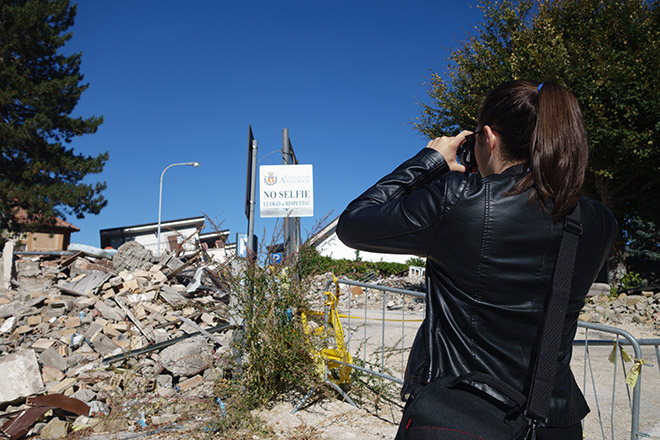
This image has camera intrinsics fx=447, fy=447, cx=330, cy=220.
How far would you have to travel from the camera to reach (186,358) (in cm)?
607

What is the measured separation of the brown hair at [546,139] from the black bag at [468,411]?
0.46 meters

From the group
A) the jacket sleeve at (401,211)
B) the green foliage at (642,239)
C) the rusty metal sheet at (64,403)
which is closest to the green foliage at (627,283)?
the green foliage at (642,239)

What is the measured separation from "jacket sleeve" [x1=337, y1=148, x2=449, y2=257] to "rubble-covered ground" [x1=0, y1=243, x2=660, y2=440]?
11.4 ft

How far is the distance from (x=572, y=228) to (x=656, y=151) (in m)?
15.4

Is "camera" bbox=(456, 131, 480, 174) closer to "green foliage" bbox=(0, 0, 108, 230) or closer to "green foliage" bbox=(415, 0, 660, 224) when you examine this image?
"green foliage" bbox=(415, 0, 660, 224)

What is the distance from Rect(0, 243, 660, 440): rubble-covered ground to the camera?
15.3ft

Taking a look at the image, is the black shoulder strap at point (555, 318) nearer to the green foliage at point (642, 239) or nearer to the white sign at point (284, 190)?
the white sign at point (284, 190)

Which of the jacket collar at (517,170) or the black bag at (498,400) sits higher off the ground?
the jacket collar at (517,170)

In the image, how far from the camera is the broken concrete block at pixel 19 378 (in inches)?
221

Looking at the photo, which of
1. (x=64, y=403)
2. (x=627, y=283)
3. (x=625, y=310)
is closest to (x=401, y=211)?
(x=64, y=403)

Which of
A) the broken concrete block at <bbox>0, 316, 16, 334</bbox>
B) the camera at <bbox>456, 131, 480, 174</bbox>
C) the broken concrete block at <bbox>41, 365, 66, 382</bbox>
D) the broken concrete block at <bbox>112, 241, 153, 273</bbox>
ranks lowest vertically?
the broken concrete block at <bbox>41, 365, 66, 382</bbox>

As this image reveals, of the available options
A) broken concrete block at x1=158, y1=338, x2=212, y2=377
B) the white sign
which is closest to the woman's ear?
broken concrete block at x1=158, y1=338, x2=212, y2=377

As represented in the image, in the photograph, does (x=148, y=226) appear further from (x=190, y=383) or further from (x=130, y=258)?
(x=190, y=383)

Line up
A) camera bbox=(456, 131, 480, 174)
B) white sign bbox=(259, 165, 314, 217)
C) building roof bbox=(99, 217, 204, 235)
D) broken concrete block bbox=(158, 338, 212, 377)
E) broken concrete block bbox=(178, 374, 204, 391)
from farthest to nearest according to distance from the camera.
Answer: building roof bbox=(99, 217, 204, 235)
white sign bbox=(259, 165, 314, 217)
broken concrete block bbox=(158, 338, 212, 377)
broken concrete block bbox=(178, 374, 204, 391)
camera bbox=(456, 131, 480, 174)
